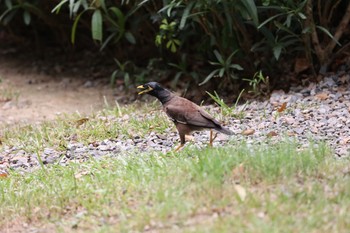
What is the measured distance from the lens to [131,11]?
8195 mm

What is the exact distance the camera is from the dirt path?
335 inches

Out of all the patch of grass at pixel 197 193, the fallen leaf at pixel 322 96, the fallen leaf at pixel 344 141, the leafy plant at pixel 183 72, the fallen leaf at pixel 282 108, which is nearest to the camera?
the patch of grass at pixel 197 193

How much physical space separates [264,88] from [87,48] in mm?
3847

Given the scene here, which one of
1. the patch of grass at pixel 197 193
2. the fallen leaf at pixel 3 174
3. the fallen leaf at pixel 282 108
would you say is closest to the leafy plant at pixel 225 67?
the fallen leaf at pixel 282 108

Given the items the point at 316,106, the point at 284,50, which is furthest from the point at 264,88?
the point at 316,106

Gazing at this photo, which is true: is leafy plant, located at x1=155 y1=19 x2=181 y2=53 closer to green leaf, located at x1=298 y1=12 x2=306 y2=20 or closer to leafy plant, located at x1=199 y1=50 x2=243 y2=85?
leafy plant, located at x1=199 y1=50 x2=243 y2=85

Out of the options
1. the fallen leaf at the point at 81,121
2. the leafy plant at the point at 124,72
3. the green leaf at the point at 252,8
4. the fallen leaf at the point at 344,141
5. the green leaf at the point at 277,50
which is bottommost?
the leafy plant at the point at 124,72

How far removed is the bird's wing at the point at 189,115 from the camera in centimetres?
547

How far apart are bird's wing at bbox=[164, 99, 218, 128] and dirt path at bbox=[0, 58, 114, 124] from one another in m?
Answer: 2.67

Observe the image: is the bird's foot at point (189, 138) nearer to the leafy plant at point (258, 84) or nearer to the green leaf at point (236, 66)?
the leafy plant at point (258, 84)

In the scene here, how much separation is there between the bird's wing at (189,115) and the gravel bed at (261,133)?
0.24 meters

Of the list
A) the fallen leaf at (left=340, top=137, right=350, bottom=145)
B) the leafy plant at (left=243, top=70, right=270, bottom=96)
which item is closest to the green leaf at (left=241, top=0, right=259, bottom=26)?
the leafy plant at (left=243, top=70, right=270, bottom=96)

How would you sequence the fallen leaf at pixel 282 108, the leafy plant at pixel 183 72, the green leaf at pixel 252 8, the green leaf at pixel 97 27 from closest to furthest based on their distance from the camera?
the fallen leaf at pixel 282 108 < the green leaf at pixel 252 8 < the green leaf at pixel 97 27 < the leafy plant at pixel 183 72

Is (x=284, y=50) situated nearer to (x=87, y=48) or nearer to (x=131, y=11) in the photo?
(x=131, y=11)
